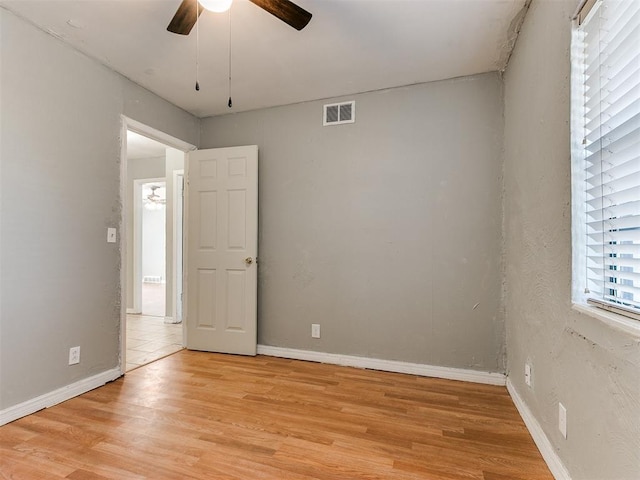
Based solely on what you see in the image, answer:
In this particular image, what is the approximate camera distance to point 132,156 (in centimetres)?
537

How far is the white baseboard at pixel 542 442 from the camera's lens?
61.3 inches

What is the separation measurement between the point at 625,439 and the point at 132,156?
6.04m

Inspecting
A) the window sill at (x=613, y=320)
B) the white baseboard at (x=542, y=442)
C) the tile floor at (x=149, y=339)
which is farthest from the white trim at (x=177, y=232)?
the window sill at (x=613, y=320)

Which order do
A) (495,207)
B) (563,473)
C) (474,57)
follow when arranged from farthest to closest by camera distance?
(495,207), (474,57), (563,473)

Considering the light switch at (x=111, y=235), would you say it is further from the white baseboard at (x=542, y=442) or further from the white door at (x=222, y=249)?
the white baseboard at (x=542, y=442)

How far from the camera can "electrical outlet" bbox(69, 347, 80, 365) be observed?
247cm

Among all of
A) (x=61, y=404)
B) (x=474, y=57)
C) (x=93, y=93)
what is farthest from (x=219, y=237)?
(x=474, y=57)

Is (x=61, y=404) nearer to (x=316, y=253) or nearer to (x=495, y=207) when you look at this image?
(x=316, y=253)

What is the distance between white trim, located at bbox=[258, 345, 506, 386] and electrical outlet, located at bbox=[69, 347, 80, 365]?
151cm

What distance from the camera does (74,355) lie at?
249 cm

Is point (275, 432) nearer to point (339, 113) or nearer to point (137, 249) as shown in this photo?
point (339, 113)

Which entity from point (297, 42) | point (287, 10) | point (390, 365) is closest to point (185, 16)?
point (287, 10)

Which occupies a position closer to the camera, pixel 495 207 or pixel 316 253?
pixel 495 207

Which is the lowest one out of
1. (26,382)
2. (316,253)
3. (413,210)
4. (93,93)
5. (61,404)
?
(61,404)
